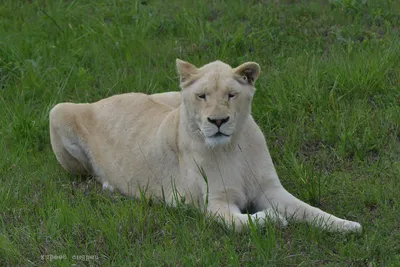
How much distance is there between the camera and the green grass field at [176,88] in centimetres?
511

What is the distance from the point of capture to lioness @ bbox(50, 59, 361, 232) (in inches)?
210

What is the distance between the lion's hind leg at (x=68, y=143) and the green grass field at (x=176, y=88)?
129mm

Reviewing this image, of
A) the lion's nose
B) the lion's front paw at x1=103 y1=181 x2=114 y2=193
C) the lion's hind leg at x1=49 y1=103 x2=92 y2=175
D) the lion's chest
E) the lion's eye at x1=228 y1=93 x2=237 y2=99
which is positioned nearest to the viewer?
the lion's nose

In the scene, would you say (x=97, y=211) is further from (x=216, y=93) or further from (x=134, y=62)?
(x=134, y=62)

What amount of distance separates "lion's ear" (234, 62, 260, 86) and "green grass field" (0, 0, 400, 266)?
0.77m

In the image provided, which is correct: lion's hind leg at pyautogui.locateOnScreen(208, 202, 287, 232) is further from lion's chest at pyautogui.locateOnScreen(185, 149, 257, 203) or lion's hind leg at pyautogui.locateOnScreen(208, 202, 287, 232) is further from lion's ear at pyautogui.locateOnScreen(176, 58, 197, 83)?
lion's ear at pyautogui.locateOnScreen(176, 58, 197, 83)

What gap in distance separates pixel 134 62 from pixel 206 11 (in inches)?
42.4

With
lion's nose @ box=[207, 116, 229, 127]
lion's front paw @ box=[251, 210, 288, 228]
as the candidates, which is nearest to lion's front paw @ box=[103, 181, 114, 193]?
lion's nose @ box=[207, 116, 229, 127]

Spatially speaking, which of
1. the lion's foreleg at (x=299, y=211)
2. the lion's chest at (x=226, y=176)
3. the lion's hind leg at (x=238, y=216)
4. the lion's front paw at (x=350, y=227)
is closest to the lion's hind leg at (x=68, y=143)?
the lion's chest at (x=226, y=176)

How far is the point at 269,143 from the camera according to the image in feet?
22.1

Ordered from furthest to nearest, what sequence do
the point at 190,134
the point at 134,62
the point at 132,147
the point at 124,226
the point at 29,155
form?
the point at 134,62, the point at 29,155, the point at 132,147, the point at 190,134, the point at 124,226

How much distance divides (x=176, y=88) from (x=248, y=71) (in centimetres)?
223

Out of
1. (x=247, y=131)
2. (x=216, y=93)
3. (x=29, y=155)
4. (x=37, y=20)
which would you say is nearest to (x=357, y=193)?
(x=247, y=131)

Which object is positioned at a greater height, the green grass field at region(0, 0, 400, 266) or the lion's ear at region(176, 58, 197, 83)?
the lion's ear at region(176, 58, 197, 83)
